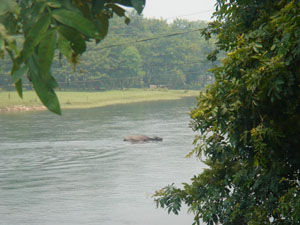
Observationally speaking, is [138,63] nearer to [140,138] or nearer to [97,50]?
[97,50]

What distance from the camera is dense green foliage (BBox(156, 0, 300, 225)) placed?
548 centimetres

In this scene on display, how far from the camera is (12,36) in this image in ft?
4.72

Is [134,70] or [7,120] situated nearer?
[7,120]

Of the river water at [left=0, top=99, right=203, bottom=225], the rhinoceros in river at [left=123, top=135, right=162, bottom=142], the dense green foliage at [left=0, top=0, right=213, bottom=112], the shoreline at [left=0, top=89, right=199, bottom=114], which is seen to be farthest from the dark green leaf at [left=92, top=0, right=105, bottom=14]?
the shoreline at [left=0, top=89, right=199, bottom=114]

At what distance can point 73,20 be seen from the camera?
1436 mm

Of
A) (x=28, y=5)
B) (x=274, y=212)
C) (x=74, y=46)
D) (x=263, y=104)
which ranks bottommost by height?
(x=274, y=212)

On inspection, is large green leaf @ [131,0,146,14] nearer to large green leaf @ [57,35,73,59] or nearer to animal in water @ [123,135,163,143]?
large green leaf @ [57,35,73,59]

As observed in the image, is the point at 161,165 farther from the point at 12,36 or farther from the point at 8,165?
the point at 12,36

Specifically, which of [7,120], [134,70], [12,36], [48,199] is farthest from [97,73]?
[12,36]

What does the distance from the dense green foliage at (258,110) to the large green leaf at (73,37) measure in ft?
11.2

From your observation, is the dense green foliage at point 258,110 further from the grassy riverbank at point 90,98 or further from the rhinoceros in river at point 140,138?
the grassy riverbank at point 90,98

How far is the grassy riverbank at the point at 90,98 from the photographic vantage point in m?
60.1

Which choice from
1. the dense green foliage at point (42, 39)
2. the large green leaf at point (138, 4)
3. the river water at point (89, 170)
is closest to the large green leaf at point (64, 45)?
the dense green foliage at point (42, 39)

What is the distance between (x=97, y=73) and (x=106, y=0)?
3131 inches
